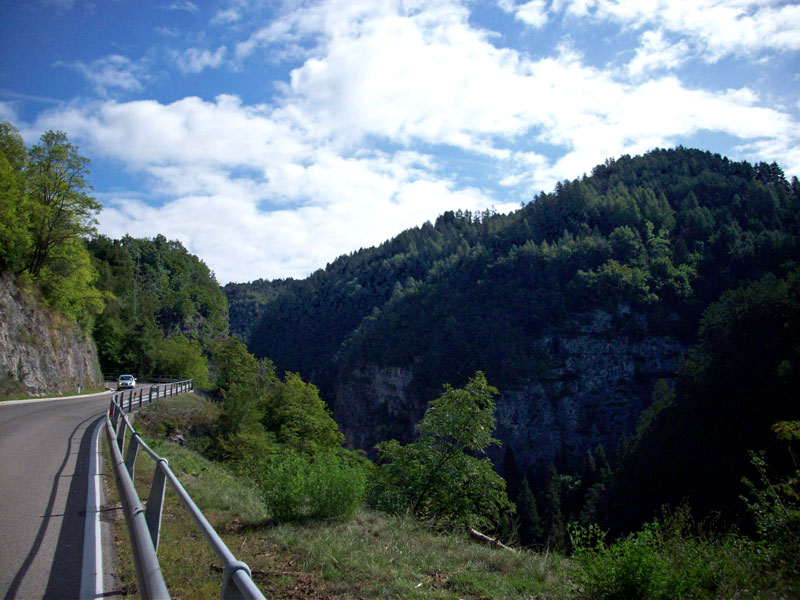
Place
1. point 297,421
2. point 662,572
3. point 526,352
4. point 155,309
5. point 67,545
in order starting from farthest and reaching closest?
point 526,352 < point 155,309 < point 297,421 < point 67,545 < point 662,572

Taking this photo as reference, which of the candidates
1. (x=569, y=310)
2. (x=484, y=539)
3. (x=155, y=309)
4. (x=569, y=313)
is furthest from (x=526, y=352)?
(x=484, y=539)

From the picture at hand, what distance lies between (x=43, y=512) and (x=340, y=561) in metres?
4.13

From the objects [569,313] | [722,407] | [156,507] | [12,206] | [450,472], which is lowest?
Result: [722,407]

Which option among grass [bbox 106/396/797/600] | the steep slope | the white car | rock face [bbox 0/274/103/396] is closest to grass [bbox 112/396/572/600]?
grass [bbox 106/396/797/600]

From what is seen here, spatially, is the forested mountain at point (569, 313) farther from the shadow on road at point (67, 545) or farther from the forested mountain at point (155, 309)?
the shadow on road at point (67, 545)

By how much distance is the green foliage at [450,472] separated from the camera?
12.2 m

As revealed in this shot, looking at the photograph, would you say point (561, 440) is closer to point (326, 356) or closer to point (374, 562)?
point (326, 356)

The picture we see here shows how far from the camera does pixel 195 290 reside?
10244 centimetres

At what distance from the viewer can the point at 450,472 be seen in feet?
42.8

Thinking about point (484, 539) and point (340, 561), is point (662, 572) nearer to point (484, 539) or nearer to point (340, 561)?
point (340, 561)

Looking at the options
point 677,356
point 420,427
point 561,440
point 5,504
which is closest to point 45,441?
point 5,504

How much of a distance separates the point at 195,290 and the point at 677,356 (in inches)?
4299

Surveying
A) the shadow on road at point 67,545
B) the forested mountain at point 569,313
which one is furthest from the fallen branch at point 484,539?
the forested mountain at point 569,313

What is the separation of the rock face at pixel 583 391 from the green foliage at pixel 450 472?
98485mm
